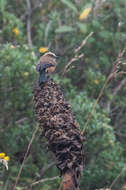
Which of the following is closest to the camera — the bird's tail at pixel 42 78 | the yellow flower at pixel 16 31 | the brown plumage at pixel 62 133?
the brown plumage at pixel 62 133

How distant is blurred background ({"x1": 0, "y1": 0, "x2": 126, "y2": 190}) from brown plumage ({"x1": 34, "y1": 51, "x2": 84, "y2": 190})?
0.35 m

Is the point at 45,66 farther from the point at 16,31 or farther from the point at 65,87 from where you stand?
the point at 16,31

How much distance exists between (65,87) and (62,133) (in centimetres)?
203

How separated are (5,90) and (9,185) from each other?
2.92 feet

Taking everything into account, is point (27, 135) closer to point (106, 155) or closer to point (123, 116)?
point (106, 155)

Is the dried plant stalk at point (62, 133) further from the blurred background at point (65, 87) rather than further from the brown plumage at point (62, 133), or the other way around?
the blurred background at point (65, 87)

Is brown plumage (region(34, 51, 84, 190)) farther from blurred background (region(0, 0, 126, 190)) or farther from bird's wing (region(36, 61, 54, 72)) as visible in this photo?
blurred background (region(0, 0, 126, 190))

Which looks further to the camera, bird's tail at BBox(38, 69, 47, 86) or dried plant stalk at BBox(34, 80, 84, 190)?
bird's tail at BBox(38, 69, 47, 86)

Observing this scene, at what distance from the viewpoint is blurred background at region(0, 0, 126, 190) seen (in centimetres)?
276

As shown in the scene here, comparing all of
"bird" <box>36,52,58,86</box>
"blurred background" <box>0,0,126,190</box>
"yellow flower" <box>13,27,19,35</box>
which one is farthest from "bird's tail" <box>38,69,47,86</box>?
"yellow flower" <box>13,27,19,35</box>

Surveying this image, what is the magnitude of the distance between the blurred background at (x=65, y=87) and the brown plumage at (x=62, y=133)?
35 cm

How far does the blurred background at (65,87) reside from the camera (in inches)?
109

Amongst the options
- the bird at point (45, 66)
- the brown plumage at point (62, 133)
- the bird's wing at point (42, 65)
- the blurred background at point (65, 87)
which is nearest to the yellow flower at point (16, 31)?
the blurred background at point (65, 87)

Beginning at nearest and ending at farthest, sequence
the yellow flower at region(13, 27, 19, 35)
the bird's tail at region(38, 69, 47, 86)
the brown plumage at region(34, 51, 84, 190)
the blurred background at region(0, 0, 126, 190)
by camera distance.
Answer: the brown plumage at region(34, 51, 84, 190), the bird's tail at region(38, 69, 47, 86), the blurred background at region(0, 0, 126, 190), the yellow flower at region(13, 27, 19, 35)
